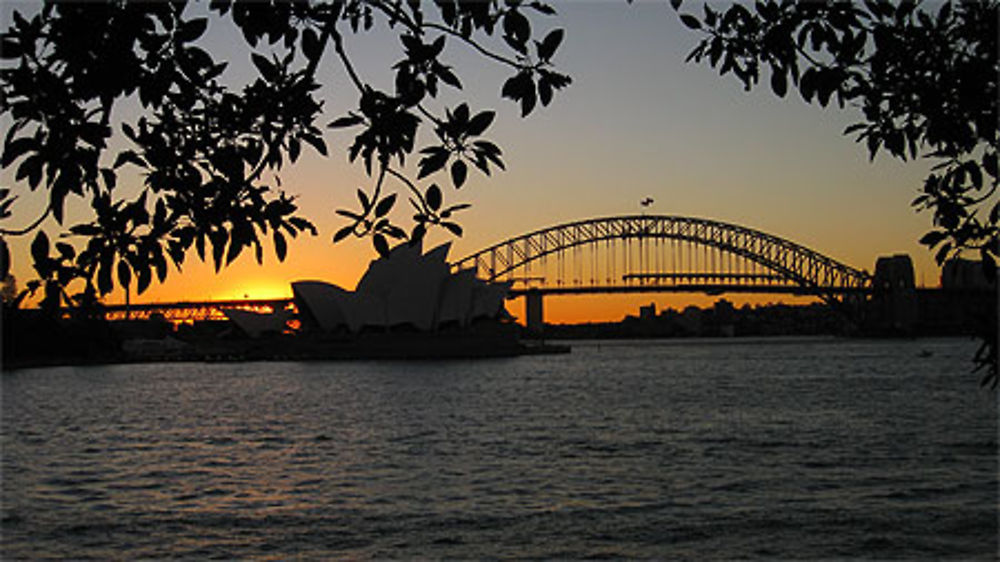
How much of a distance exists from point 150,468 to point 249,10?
50.3 feet

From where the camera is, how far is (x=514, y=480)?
14188 millimetres

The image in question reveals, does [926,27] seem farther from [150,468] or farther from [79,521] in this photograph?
[150,468]

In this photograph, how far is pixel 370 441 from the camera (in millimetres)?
20578

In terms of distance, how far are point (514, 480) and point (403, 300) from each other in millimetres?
66600

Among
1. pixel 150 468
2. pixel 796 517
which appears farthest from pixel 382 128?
pixel 150 468

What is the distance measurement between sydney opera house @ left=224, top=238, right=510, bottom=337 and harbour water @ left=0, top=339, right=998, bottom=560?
47.7 m

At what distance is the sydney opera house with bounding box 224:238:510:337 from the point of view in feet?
258

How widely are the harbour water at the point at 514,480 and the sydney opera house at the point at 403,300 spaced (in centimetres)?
4772

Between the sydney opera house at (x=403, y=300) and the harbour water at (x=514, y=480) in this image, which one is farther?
the sydney opera house at (x=403, y=300)

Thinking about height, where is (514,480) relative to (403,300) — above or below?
below

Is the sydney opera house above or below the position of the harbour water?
above

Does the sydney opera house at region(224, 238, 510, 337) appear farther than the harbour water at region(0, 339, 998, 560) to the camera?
Yes

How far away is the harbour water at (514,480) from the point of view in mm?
10125

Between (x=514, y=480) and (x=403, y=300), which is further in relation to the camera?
(x=403, y=300)
